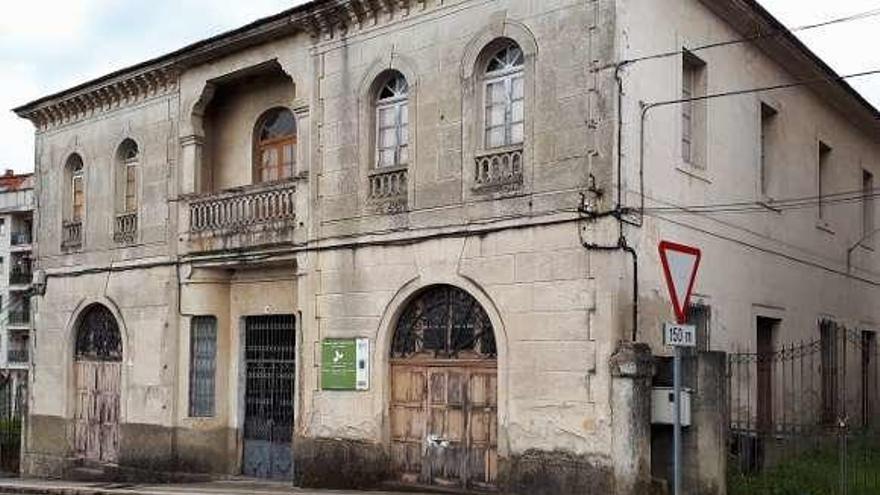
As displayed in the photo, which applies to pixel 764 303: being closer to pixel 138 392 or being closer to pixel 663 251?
pixel 663 251

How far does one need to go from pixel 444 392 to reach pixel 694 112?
17.9 feet

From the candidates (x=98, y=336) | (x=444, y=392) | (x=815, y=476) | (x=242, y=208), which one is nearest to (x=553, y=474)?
(x=444, y=392)

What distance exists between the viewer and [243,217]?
18.8 meters

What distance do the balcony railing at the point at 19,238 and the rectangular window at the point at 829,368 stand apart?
212ft

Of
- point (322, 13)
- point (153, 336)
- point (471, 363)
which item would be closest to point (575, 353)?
point (471, 363)

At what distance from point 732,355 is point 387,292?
518cm

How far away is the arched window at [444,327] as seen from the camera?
15422 mm

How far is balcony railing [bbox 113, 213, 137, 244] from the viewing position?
21.3 meters

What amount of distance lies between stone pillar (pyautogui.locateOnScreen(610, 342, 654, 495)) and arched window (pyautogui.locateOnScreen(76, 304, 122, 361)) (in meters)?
11.8

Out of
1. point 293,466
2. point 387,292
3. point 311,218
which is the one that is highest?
point 311,218

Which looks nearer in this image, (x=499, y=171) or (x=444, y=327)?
(x=499, y=171)

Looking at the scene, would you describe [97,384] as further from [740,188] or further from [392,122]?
[740,188]

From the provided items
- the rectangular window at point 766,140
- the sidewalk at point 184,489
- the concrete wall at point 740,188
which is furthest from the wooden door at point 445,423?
the rectangular window at point 766,140

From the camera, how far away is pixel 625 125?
14.0m
